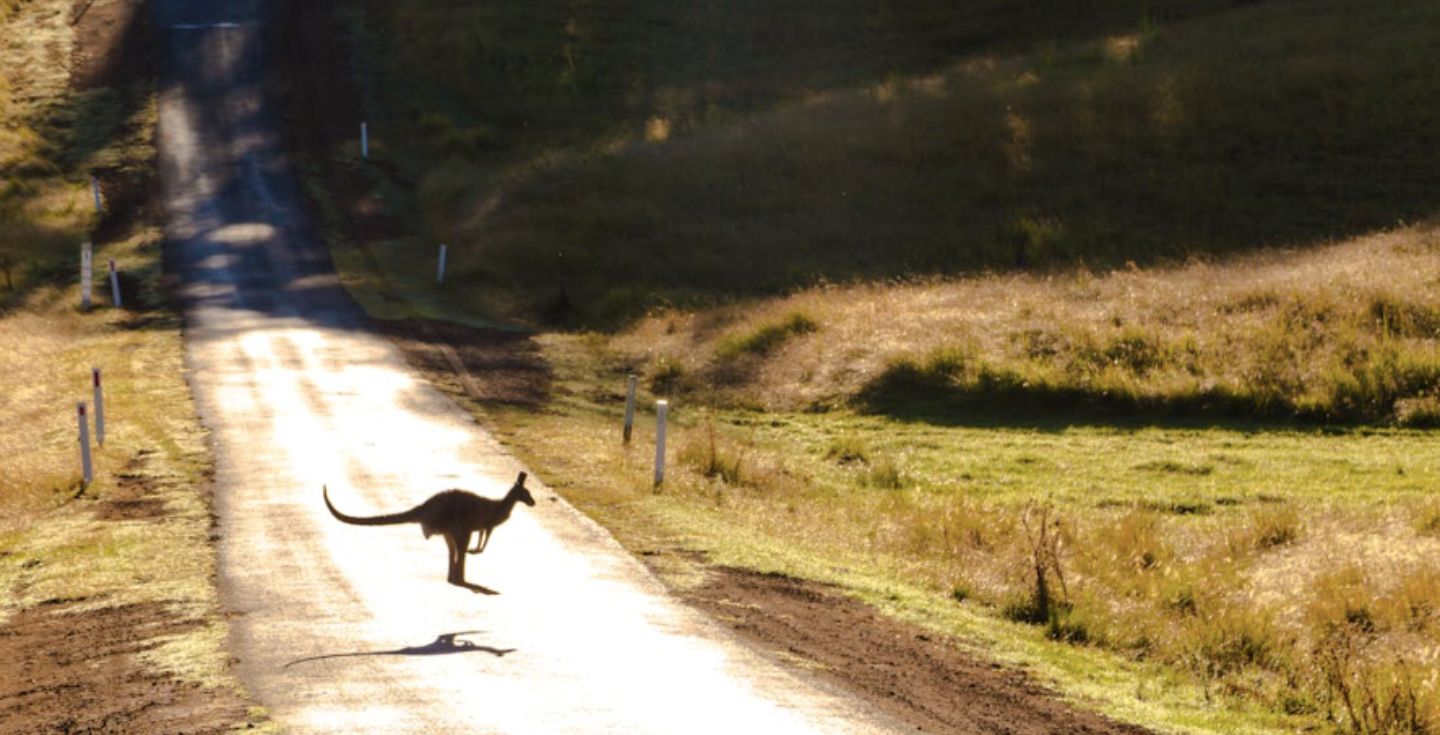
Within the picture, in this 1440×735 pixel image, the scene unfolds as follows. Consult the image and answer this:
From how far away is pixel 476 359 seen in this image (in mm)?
32438

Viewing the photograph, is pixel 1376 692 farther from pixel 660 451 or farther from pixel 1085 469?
pixel 1085 469

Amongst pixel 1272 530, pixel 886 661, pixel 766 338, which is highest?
pixel 766 338

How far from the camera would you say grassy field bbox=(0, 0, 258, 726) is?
50.2 ft

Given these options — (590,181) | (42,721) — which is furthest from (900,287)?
(42,721)

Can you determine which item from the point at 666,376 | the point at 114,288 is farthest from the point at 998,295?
the point at 114,288

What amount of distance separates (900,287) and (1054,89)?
563 inches

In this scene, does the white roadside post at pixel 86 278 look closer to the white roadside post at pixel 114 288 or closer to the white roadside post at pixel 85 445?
the white roadside post at pixel 114 288

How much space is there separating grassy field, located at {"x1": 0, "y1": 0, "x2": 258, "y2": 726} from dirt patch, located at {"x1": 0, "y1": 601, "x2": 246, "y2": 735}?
0.15m

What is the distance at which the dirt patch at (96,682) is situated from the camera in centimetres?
1033

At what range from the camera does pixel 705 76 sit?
58.5 m

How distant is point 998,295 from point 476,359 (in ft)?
36.4

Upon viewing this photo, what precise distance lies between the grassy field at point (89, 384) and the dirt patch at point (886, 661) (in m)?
4.41

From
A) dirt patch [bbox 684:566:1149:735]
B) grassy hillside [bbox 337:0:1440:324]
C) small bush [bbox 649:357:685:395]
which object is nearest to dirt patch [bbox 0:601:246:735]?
dirt patch [bbox 684:566:1149:735]

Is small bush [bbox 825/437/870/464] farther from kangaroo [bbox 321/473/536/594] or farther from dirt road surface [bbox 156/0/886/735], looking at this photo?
kangaroo [bbox 321/473/536/594]
